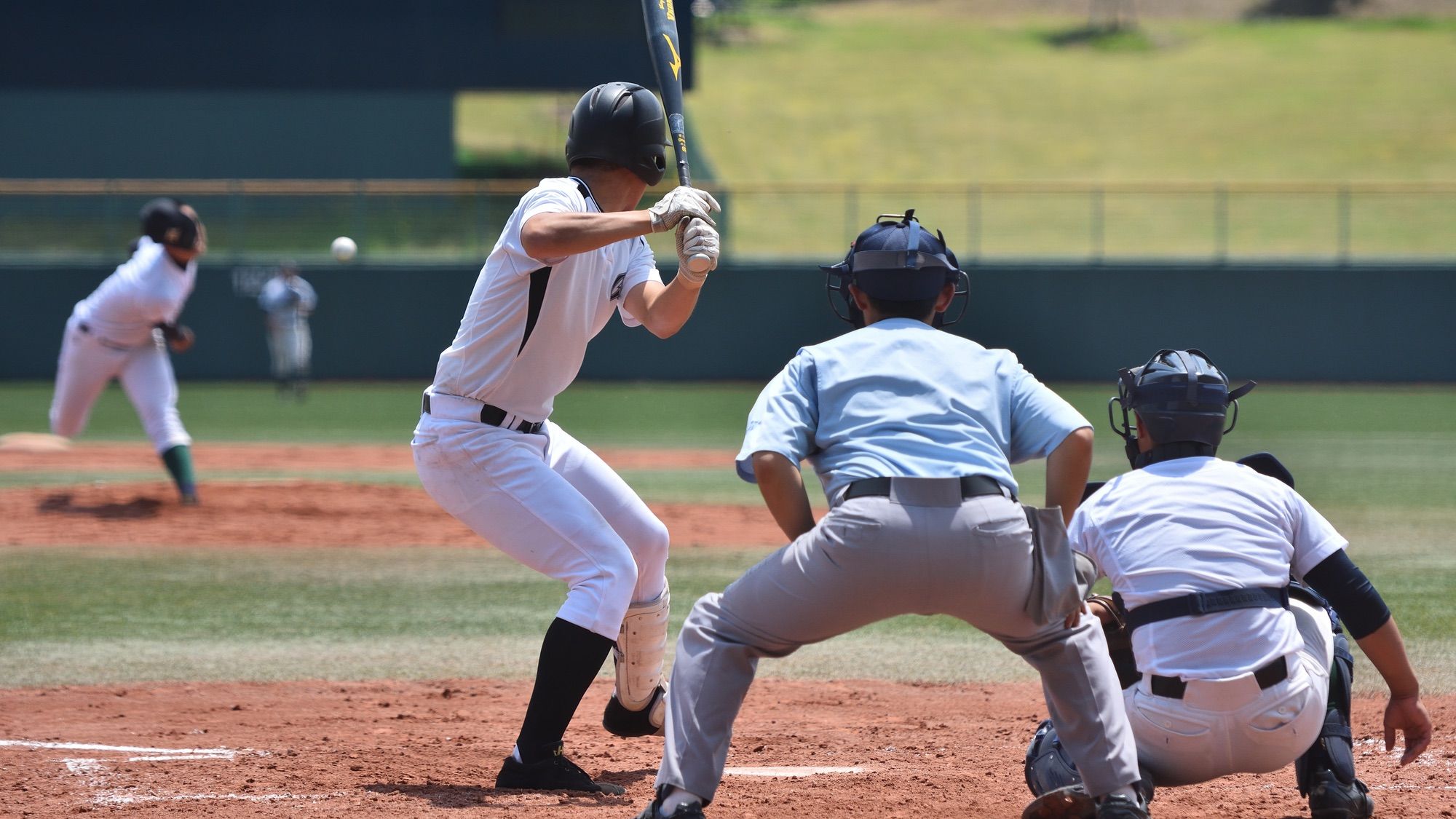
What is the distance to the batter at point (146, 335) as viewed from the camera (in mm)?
10172

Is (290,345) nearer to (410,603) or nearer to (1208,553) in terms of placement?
(410,603)

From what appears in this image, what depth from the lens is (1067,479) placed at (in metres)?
3.30

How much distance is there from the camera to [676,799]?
128 inches

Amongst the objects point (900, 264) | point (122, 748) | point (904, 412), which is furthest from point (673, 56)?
point (122, 748)

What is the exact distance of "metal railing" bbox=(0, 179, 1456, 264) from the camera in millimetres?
25906

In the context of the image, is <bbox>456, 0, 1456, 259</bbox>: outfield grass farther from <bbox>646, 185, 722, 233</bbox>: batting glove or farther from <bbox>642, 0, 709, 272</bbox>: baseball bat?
<bbox>646, 185, 722, 233</bbox>: batting glove

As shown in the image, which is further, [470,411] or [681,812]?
[470,411]

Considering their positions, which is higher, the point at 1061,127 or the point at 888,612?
the point at 888,612

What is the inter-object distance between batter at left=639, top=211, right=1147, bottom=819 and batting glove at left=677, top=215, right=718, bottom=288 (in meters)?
0.73

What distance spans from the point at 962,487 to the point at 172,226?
27.3 ft

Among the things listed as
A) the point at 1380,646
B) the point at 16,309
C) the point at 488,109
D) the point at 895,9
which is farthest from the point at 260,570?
the point at 895,9

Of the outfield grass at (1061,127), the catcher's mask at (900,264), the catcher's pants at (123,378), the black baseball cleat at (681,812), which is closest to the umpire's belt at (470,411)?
the catcher's mask at (900,264)

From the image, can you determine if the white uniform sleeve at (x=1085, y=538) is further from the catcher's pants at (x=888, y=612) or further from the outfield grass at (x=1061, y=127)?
the outfield grass at (x=1061, y=127)

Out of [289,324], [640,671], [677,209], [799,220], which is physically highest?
[677,209]
